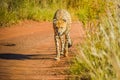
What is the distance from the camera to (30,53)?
10.2m

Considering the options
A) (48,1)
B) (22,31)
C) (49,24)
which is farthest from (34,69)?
(48,1)

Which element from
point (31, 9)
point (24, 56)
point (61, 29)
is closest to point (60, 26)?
point (61, 29)

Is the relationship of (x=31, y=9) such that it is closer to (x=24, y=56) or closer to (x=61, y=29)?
(x=24, y=56)

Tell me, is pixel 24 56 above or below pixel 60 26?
below

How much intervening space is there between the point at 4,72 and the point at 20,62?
107cm

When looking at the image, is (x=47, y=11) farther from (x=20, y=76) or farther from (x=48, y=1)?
(x=20, y=76)

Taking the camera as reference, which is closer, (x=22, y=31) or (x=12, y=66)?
(x=12, y=66)

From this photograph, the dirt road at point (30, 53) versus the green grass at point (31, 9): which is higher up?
the green grass at point (31, 9)

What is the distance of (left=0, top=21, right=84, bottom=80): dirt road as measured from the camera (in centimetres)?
789

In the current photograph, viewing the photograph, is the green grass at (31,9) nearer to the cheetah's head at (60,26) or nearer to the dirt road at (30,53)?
the dirt road at (30,53)

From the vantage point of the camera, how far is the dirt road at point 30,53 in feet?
25.9

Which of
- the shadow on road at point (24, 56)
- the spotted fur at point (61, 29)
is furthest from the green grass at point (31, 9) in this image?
the shadow on road at point (24, 56)

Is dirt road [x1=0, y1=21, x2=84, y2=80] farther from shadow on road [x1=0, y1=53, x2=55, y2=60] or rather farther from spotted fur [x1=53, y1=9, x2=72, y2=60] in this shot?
spotted fur [x1=53, y1=9, x2=72, y2=60]

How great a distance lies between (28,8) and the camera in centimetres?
1641
